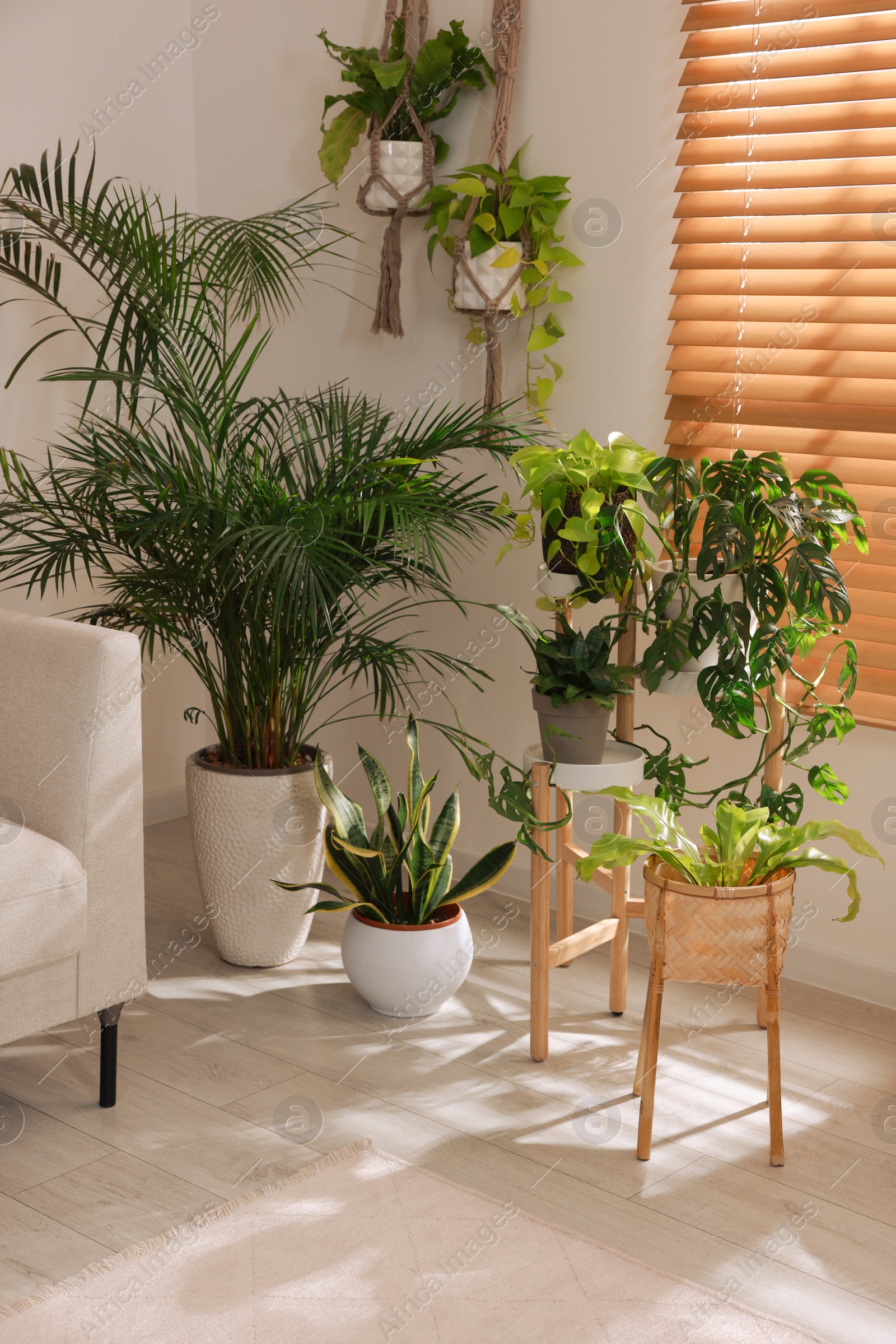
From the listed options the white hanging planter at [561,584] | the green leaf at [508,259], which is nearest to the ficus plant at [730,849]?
the white hanging planter at [561,584]

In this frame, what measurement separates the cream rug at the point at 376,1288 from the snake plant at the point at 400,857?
66 centimetres

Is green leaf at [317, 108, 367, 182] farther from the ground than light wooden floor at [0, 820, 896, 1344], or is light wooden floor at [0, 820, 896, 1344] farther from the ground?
green leaf at [317, 108, 367, 182]

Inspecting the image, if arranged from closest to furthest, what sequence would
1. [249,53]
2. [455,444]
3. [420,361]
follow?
[455,444]
[420,361]
[249,53]

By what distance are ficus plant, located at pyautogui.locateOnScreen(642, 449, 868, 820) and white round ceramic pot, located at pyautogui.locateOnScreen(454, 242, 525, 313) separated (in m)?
0.76

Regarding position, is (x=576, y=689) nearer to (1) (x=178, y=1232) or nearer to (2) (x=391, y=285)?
(1) (x=178, y=1232)

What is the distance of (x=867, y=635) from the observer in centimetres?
249

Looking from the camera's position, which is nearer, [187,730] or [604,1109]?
[604,1109]

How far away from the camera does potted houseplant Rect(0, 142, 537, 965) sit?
2.37 m

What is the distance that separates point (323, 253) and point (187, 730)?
1.49 m

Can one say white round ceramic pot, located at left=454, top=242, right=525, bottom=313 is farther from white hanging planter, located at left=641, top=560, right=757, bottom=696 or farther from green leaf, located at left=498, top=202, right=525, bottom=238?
white hanging planter, located at left=641, top=560, right=757, bottom=696

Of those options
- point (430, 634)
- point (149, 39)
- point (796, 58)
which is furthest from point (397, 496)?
point (149, 39)

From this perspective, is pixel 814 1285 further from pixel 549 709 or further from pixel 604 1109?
pixel 549 709

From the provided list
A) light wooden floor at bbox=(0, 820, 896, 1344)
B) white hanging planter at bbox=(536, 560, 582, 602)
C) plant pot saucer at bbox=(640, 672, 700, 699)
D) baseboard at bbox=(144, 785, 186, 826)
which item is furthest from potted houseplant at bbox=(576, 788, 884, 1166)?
baseboard at bbox=(144, 785, 186, 826)

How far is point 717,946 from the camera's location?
1.99 meters
